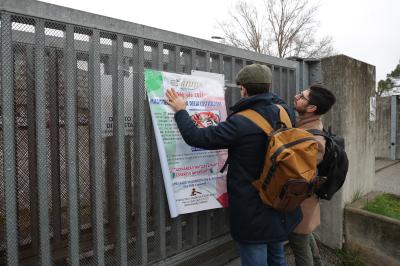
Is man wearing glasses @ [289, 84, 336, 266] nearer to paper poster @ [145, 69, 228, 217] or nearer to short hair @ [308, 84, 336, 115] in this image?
short hair @ [308, 84, 336, 115]

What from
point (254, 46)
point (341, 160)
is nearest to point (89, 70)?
point (341, 160)

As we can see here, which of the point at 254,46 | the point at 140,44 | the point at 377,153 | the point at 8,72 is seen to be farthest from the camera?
the point at 254,46

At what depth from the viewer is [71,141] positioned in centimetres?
209

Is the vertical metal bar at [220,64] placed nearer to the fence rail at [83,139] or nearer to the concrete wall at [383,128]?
the fence rail at [83,139]

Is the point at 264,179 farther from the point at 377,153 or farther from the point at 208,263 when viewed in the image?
the point at 377,153

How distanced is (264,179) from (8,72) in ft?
5.62

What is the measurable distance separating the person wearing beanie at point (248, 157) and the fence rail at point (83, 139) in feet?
1.67

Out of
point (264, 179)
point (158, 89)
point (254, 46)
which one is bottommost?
point (264, 179)

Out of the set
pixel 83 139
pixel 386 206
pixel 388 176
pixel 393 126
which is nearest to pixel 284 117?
pixel 83 139

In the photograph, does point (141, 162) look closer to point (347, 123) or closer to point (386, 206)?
point (347, 123)

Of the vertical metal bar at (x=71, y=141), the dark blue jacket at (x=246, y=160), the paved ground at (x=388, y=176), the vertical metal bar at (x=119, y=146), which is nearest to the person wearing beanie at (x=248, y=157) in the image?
the dark blue jacket at (x=246, y=160)

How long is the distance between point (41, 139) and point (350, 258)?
3.69 meters

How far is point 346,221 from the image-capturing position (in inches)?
157

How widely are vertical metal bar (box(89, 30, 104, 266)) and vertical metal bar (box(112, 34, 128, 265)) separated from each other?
0.13 metres
